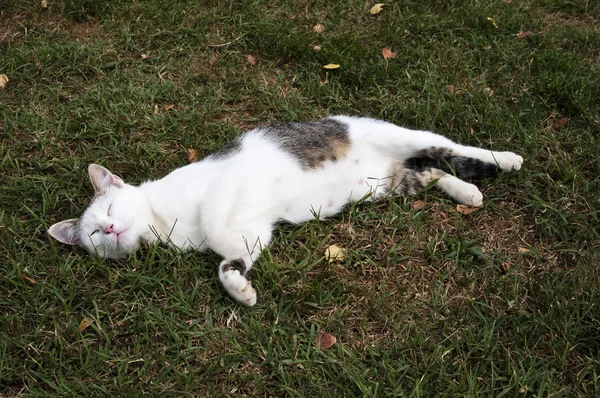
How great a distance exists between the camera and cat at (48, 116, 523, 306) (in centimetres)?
343

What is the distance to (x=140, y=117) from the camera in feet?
14.6

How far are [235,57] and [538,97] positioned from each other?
2677 mm

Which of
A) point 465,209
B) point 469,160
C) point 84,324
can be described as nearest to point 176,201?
point 84,324

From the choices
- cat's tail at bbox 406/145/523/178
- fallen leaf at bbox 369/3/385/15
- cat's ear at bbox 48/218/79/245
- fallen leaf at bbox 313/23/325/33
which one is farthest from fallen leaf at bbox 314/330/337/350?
fallen leaf at bbox 369/3/385/15

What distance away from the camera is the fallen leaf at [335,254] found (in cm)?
345

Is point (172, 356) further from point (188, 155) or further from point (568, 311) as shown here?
point (568, 311)

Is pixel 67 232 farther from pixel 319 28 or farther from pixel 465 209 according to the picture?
pixel 319 28

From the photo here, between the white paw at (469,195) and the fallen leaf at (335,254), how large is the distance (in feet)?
3.07

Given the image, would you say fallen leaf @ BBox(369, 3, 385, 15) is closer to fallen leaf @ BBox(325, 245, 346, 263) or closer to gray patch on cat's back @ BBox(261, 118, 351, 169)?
gray patch on cat's back @ BBox(261, 118, 351, 169)

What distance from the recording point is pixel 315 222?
367 cm

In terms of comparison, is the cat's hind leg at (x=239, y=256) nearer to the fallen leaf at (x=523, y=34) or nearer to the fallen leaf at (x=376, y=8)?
the fallen leaf at (x=376, y=8)

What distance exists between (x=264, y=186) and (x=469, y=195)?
1.40 meters

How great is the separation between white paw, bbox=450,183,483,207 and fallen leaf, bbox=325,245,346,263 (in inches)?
36.8

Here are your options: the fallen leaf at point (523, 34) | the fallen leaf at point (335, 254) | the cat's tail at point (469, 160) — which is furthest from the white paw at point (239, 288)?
the fallen leaf at point (523, 34)
